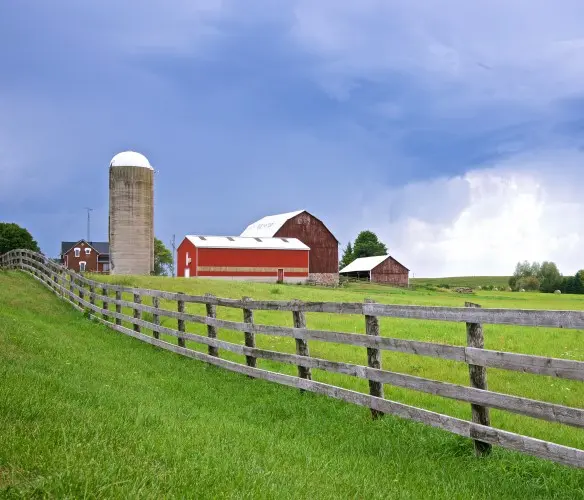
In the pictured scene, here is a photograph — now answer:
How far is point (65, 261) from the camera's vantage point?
84562 millimetres

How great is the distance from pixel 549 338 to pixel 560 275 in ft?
288

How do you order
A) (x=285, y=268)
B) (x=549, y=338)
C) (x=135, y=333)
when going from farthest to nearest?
(x=285, y=268)
(x=549, y=338)
(x=135, y=333)

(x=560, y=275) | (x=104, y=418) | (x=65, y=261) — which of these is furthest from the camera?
(x=560, y=275)

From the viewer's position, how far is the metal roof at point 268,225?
64.9 meters

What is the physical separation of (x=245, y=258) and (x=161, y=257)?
47178 mm

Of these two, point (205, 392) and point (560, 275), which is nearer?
point (205, 392)

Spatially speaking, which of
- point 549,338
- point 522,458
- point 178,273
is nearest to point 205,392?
point 522,458

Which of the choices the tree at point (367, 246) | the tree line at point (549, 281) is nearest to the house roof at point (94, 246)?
the tree at point (367, 246)

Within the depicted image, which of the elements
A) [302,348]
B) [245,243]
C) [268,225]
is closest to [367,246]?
[268,225]

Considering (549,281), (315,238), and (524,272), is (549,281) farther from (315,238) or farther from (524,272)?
(315,238)

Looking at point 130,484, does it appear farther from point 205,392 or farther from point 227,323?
point 227,323

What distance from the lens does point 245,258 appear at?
186ft

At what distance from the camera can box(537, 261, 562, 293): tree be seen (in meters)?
94.8

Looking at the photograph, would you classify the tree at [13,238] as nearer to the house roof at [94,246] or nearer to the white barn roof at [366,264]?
the house roof at [94,246]
